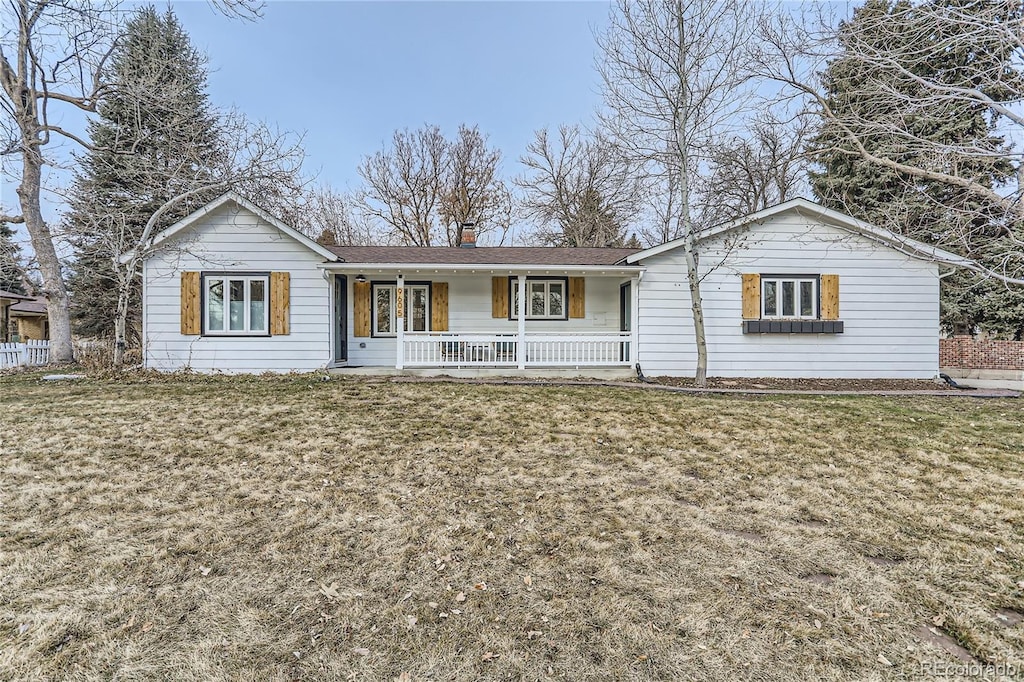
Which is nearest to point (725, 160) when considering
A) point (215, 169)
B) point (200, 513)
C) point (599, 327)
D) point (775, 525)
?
point (599, 327)

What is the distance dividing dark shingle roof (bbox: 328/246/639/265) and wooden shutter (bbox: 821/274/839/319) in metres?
4.21

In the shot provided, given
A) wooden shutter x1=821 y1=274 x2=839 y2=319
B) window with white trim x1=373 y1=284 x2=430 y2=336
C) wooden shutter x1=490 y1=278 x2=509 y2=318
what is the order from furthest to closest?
wooden shutter x1=490 y1=278 x2=509 y2=318 → window with white trim x1=373 y1=284 x2=430 y2=336 → wooden shutter x1=821 y1=274 x2=839 y2=319

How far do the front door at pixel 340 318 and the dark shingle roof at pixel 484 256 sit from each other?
652 millimetres

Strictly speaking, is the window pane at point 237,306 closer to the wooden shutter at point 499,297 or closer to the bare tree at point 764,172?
the wooden shutter at point 499,297

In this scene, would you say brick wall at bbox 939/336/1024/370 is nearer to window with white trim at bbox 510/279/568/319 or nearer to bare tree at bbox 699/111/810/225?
bare tree at bbox 699/111/810/225

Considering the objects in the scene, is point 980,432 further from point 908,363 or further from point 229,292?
point 229,292

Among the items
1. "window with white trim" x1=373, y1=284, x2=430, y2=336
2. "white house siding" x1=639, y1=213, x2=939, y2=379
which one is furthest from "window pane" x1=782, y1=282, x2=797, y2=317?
"window with white trim" x1=373, y1=284, x2=430, y2=336

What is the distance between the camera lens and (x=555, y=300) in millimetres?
12305

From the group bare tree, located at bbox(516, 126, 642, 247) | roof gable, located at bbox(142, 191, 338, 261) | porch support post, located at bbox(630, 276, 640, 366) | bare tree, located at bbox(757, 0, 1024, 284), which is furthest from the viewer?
bare tree, located at bbox(516, 126, 642, 247)

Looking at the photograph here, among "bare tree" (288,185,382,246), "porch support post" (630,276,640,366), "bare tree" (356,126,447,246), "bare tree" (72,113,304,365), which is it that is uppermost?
"bare tree" (356,126,447,246)

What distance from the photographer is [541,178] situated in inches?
994

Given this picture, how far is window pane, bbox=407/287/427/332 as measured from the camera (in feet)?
39.6

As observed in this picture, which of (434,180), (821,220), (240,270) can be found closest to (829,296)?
(821,220)

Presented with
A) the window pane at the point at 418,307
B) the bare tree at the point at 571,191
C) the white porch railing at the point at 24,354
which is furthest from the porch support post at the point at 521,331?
the bare tree at the point at 571,191
